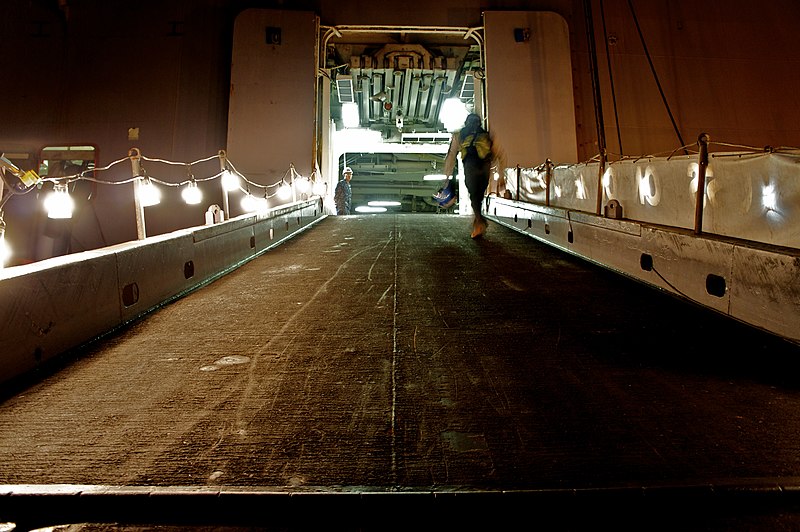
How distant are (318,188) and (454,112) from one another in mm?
7818

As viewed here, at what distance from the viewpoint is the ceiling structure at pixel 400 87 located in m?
14.4

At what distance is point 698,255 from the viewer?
12.5 ft

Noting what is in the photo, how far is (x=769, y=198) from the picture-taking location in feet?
10.6

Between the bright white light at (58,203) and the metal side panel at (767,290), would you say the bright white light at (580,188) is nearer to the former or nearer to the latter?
the metal side panel at (767,290)

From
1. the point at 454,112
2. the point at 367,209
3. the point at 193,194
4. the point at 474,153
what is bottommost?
the point at 193,194

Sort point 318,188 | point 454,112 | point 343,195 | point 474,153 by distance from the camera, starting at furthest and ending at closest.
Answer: point 454,112 < point 343,195 < point 318,188 < point 474,153

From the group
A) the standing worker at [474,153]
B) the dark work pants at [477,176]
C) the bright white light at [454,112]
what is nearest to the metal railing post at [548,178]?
the standing worker at [474,153]

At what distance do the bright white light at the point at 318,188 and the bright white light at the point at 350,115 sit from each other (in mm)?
5301

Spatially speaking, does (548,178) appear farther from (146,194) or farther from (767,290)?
(146,194)

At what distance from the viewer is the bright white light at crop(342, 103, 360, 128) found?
701 inches

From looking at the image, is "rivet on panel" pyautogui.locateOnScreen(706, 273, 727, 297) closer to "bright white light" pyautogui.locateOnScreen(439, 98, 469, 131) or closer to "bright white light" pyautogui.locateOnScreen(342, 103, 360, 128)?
"bright white light" pyautogui.locateOnScreen(439, 98, 469, 131)

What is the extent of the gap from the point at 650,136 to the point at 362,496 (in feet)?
49.1

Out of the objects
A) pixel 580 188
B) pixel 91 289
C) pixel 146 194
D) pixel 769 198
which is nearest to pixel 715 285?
pixel 769 198

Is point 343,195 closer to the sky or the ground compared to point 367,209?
closer to the ground
